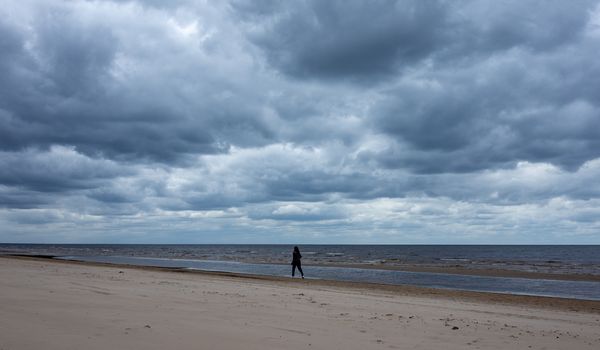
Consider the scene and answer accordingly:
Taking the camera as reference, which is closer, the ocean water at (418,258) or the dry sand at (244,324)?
the dry sand at (244,324)

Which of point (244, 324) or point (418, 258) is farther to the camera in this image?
point (418, 258)

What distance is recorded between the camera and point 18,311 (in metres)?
8.89

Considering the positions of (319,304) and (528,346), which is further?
(319,304)

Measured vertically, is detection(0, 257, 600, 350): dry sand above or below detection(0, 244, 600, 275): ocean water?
Answer: above

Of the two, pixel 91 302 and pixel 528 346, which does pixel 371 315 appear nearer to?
pixel 528 346

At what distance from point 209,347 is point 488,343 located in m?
5.21

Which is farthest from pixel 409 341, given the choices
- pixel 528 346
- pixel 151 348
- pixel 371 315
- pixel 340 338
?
pixel 151 348

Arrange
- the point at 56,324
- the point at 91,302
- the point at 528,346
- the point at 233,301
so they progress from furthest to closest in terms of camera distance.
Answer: the point at 233,301 < the point at 91,302 < the point at 528,346 < the point at 56,324

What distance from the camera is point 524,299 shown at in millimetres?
20484

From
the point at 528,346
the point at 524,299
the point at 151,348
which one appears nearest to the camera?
the point at 151,348

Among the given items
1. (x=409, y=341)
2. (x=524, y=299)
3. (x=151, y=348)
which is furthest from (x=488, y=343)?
(x=524, y=299)

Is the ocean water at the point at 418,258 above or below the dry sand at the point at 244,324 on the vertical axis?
below

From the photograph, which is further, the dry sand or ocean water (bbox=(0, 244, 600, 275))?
ocean water (bbox=(0, 244, 600, 275))

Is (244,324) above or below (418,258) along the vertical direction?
above
